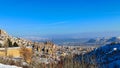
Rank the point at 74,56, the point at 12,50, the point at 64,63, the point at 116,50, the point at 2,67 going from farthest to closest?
1. the point at 116,50
2. the point at 12,50
3. the point at 74,56
4. the point at 64,63
5. the point at 2,67

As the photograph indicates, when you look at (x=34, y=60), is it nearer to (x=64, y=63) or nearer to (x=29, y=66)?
(x=29, y=66)

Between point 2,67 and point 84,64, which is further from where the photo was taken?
point 84,64

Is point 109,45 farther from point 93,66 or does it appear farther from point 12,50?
point 93,66

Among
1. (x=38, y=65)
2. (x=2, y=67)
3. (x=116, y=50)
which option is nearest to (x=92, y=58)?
(x=38, y=65)

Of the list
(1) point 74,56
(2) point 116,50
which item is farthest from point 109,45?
(1) point 74,56

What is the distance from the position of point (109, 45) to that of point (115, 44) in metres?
1.15

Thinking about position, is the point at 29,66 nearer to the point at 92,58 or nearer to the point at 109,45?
the point at 92,58

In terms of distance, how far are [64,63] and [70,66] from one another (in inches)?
11.0

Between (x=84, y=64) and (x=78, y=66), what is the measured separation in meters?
0.32

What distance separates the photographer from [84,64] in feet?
36.4

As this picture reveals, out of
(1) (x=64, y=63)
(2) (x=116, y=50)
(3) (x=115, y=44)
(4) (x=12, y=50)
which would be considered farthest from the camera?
(3) (x=115, y=44)

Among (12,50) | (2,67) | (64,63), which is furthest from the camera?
(12,50)

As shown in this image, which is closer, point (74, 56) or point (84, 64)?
point (84, 64)

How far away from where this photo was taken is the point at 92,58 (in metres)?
11.6
